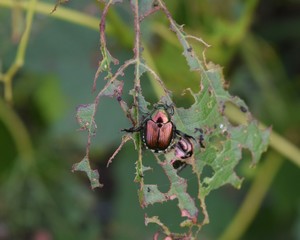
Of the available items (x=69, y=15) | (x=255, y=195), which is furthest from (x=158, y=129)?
(x=255, y=195)

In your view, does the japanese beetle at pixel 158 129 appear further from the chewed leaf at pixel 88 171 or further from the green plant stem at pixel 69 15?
the green plant stem at pixel 69 15

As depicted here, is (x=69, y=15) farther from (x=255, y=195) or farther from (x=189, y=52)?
(x=255, y=195)

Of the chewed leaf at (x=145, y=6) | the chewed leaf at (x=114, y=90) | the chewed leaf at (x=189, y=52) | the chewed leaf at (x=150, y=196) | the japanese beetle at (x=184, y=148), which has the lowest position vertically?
the chewed leaf at (x=150, y=196)

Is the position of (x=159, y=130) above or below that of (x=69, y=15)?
below

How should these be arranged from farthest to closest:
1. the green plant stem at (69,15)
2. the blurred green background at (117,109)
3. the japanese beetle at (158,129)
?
1. the blurred green background at (117,109)
2. the green plant stem at (69,15)
3. the japanese beetle at (158,129)

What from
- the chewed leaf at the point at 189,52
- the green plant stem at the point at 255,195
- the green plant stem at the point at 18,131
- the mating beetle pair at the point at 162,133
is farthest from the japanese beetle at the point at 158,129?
the green plant stem at the point at 18,131

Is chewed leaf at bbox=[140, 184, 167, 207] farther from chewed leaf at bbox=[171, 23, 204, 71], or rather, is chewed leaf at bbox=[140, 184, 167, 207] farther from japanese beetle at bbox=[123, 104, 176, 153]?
chewed leaf at bbox=[171, 23, 204, 71]
